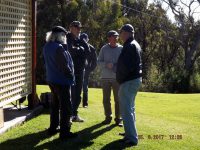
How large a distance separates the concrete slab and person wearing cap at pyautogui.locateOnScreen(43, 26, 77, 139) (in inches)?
51.8

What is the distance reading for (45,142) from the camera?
7.28 metres

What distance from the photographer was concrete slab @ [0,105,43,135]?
27.1 ft

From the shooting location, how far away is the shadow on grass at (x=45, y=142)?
23.1 feet

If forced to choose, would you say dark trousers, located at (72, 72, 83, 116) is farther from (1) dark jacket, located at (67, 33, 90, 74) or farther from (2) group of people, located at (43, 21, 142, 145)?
(2) group of people, located at (43, 21, 142, 145)

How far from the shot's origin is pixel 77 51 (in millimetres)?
8508

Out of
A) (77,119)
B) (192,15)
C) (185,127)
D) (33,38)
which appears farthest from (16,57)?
(192,15)

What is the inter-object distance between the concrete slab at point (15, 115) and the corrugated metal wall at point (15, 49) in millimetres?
355

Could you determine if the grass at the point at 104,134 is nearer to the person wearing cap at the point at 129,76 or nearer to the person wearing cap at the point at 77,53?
the person wearing cap at the point at 129,76

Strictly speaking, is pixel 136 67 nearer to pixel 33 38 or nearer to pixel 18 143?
pixel 18 143

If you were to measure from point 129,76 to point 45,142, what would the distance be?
177cm
